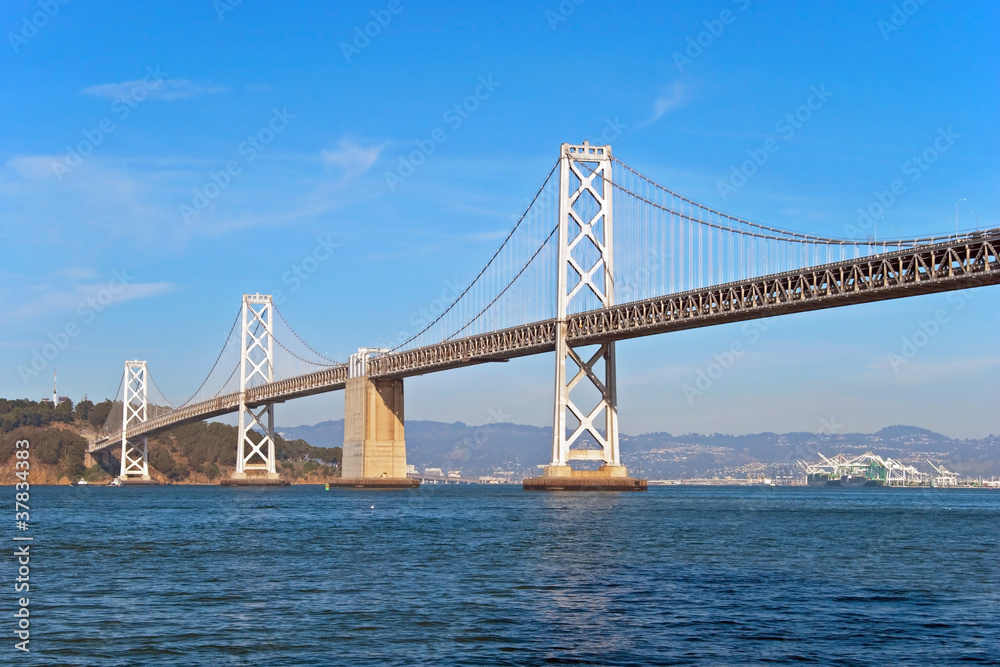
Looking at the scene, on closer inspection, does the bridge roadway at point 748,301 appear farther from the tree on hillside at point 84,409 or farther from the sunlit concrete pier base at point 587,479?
the tree on hillside at point 84,409

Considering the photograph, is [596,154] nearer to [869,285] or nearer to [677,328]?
[677,328]

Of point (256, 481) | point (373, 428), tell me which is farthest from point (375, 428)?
point (256, 481)

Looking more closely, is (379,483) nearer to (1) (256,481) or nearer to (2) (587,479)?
(1) (256,481)

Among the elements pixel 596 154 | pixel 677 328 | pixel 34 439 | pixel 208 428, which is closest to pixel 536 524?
pixel 677 328

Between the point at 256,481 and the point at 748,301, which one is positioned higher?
the point at 748,301

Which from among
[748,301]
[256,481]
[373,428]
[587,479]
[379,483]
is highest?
[748,301]

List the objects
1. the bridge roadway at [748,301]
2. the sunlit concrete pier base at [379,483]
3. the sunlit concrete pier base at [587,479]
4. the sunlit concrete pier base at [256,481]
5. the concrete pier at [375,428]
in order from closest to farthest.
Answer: the bridge roadway at [748,301] → the sunlit concrete pier base at [587,479] → the concrete pier at [375,428] → the sunlit concrete pier base at [379,483] → the sunlit concrete pier base at [256,481]

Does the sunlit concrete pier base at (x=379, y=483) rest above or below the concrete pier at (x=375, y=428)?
below

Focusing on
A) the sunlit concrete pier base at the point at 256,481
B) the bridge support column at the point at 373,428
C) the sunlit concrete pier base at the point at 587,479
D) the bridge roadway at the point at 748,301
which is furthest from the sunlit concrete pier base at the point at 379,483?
the sunlit concrete pier base at the point at 587,479
